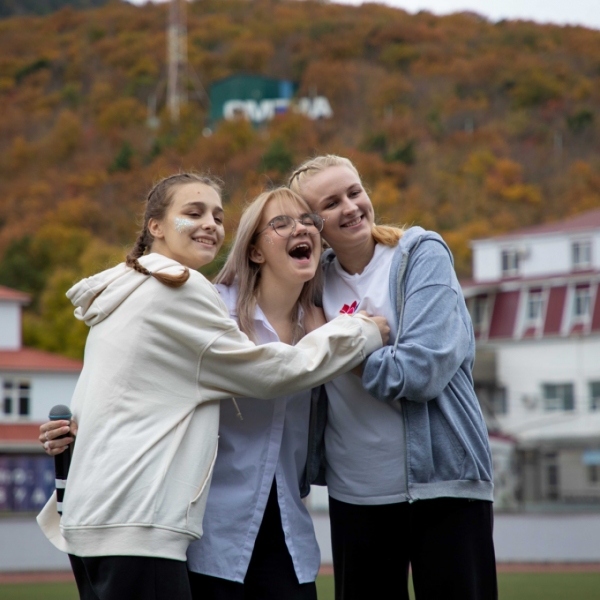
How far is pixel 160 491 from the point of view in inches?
115

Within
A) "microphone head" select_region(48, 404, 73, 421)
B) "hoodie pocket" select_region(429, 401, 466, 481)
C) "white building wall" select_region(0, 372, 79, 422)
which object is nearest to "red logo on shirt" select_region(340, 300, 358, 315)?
"hoodie pocket" select_region(429, 401, 466, 481)

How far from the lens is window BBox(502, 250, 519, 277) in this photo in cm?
4325

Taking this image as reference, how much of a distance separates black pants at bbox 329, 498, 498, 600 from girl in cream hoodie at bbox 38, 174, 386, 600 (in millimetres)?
666

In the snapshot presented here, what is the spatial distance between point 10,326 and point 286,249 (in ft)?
131

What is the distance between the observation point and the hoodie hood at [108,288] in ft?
10.0

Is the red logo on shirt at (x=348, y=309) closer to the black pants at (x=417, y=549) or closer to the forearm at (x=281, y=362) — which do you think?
Result: the forearm at (x=281, y=362)

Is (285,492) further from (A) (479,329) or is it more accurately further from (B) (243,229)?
(A) (479,329)

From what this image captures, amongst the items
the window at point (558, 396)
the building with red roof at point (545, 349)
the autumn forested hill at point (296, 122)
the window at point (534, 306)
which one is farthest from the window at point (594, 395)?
the autumn forested hill at point (296, 122)

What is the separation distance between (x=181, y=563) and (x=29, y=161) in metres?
99.3

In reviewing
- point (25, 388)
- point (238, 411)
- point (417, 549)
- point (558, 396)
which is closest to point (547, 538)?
point (417, 549)

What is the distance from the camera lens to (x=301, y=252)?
368cm

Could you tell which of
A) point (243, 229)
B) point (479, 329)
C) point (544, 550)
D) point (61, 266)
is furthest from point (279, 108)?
point (243, 229)

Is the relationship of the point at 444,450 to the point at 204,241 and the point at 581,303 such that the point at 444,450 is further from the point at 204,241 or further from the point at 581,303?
the point at 581,303

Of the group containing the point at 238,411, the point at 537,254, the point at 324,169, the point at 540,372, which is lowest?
the point at 238,411
